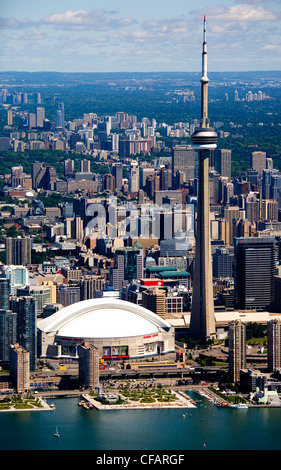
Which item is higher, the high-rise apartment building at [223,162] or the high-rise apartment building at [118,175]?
the high-rise apartment building at [223,162]

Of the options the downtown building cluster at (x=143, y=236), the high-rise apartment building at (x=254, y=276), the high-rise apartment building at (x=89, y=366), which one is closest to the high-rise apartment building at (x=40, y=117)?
the downtown building cluster at (x=143, y=236)

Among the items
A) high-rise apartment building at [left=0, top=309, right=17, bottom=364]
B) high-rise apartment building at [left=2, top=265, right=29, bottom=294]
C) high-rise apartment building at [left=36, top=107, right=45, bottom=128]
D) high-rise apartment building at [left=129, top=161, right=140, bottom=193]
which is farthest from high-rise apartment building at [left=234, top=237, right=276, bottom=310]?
high-rise apartment building at [left=36, top=107, right=45, bottom=128]

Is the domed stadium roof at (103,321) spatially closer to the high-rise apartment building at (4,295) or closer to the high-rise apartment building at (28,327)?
the high-rise apartment building at (4,295)

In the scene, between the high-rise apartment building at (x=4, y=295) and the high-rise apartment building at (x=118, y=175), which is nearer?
the high-rise apartment building at (x=4, y=295)

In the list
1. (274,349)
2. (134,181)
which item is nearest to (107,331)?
(274,349)

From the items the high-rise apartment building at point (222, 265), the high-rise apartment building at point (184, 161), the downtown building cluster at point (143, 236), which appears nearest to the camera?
the downtown building cluster at point (143, 236)

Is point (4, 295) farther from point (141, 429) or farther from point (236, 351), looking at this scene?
point (141, 429)

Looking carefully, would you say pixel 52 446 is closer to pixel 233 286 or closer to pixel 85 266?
pixel 233 286

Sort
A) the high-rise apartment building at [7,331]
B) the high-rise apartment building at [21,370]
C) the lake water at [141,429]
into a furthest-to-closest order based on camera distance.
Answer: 1. the high-rise apartment building at [7,331]
2. the high-rise apartment building at [21,370]
3. the lake water at [141,429]
